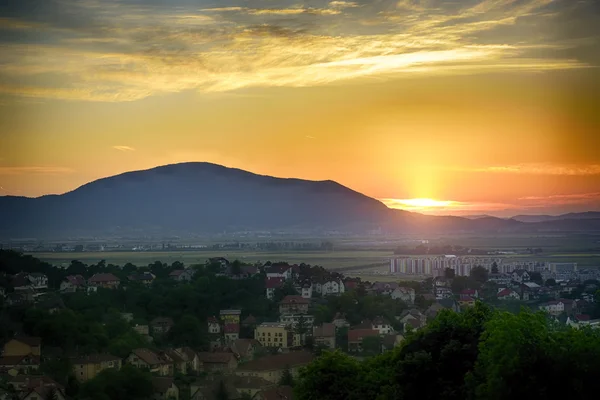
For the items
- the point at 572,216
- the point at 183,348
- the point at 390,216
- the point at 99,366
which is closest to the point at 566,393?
the point at 99,366

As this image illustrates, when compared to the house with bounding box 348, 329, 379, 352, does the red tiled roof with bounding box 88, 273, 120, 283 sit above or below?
above

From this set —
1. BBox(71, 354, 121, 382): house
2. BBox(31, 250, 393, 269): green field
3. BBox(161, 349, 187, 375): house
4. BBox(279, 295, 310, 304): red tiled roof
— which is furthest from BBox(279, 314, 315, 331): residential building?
BBox(31, 250, 393, 269): green field

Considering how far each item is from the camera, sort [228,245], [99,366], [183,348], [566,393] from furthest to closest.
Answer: [228,245]
[183,348]
[99,366]
[566,393]

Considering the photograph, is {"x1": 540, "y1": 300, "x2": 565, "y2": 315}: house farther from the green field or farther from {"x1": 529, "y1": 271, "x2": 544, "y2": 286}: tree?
the green field

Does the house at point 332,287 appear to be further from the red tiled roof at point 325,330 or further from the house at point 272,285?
the red tiled roof at point 325,330

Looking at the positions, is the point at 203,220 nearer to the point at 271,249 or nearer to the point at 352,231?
the point at 352,231

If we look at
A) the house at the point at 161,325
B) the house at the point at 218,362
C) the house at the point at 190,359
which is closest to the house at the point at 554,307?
the house at the point at 218,362

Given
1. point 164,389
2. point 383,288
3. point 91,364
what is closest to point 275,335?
point 91,364
